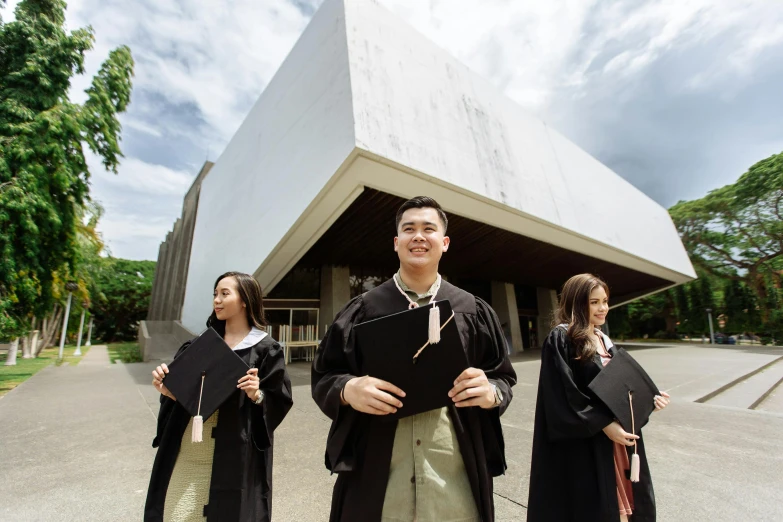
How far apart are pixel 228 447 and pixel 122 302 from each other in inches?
1676

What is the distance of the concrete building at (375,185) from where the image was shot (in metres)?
9.04

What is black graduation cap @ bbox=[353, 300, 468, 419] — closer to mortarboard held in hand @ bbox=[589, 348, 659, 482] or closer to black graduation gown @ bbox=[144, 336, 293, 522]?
black graduation gown @ bbox=[144, 336, 293, 522]

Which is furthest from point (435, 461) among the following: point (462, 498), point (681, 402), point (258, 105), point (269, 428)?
point (258, 105)

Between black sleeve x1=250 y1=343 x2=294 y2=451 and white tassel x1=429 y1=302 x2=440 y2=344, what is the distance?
A: 1.18 meters

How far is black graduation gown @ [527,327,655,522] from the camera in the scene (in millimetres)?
1886

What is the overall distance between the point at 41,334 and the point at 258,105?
2177 cm

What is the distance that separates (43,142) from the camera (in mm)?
7527

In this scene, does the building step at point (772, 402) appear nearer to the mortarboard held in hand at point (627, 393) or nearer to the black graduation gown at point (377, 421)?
the mortarboard held in hand at point (627, 393)

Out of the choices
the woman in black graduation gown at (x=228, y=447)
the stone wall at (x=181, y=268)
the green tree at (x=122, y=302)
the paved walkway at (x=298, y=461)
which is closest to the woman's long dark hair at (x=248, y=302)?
the woman in black graduation gown at (x=228, y=447)

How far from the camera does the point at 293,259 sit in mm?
11102

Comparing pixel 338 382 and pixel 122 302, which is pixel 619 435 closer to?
pixel 338 382

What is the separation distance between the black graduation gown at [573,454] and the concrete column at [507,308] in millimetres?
19555

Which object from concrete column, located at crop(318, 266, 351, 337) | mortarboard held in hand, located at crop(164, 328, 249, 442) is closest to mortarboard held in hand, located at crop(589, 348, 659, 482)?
mortarboard held in hand, located at crop(164, 328, 249, 442)

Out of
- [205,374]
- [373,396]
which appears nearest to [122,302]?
[205,374]
